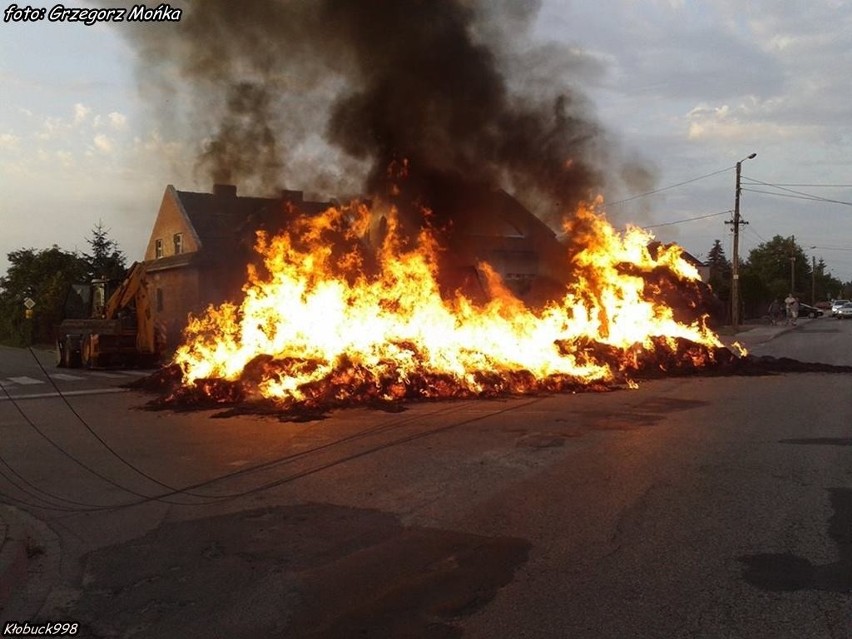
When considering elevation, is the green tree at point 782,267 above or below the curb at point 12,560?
above

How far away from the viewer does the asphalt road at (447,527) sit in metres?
3.84

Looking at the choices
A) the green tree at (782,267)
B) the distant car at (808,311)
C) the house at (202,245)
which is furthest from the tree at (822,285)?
the house at (202,245)

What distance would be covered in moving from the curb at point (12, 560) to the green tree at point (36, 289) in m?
32.6

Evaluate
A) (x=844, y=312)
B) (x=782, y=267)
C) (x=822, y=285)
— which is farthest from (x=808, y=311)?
(x=822, y=285)

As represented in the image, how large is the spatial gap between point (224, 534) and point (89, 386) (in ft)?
40.6

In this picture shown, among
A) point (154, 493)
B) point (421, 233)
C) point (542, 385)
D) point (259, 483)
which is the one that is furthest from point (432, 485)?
point (421, 233)

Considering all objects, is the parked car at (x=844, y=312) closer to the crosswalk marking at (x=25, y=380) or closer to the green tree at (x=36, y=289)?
the green tree at (x=36, y=289)

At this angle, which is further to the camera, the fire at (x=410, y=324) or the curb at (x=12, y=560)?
the fire at (x=410, y=324)

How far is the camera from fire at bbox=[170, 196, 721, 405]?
41.2ft

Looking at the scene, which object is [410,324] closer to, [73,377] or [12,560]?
[73,377]

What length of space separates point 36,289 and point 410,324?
116ft

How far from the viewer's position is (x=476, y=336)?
14.8 m

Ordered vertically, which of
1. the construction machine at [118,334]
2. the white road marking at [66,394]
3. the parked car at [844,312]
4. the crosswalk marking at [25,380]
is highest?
the parked car at [844,312]

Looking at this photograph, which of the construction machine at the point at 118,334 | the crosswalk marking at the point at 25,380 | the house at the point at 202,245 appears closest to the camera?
the house at the point at 202,245
